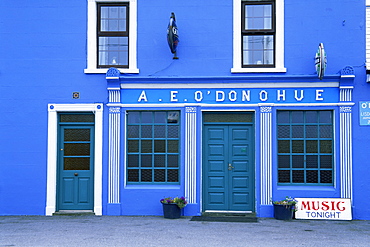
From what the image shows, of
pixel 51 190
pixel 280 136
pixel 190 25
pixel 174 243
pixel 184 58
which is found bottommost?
pixel 174 243

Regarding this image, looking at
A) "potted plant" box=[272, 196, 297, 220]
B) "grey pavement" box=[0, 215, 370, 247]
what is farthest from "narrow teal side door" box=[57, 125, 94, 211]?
"potted plant" box=[272, 196, 297, 220]

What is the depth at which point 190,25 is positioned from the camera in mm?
10688

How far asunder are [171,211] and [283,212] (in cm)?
253

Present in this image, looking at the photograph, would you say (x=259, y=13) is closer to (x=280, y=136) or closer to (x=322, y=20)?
(x=322, y=20)

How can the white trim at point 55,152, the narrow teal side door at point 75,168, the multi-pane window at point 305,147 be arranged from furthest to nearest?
the narrow teal side door at point 75,168 < the white trim at point 55,152 < the multi-pane window at point 305,147

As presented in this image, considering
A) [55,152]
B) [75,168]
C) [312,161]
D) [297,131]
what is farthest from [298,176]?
[55,152]

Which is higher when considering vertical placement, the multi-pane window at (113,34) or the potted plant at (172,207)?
the multi-pane window at (113,34)

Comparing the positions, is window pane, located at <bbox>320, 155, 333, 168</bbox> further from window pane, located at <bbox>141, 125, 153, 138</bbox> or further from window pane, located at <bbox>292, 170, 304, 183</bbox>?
window pane, located at <bbox>141, 125, 153, 138</bbox>

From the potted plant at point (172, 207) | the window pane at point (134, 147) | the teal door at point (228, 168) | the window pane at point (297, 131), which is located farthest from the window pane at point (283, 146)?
the window pane at point (134, 147)

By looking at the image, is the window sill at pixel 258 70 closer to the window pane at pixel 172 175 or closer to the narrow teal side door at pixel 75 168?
the window pane at pixel 172 175

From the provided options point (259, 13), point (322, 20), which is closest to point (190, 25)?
point (259, 13)

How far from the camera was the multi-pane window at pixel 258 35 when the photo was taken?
35.2 feet

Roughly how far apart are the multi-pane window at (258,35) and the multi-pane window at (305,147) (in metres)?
1.38

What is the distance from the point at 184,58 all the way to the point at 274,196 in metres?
3.85
